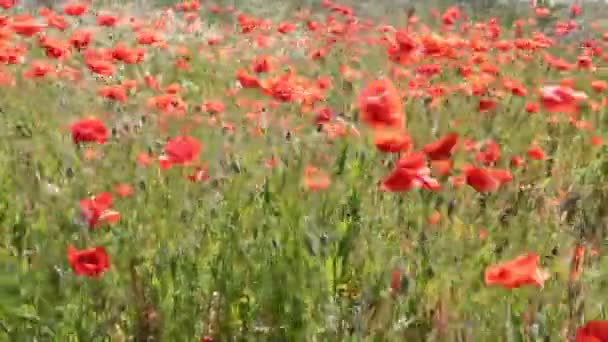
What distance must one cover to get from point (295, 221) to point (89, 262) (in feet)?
1.93

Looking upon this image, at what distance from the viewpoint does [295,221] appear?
2.16 m

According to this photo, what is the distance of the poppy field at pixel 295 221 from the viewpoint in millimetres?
1837

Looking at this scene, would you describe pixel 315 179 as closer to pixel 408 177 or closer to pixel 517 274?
pixel 408 177

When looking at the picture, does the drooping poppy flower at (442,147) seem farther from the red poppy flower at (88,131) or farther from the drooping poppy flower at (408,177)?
the red poppy flower at (88,131)

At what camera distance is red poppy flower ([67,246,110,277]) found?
1.77m

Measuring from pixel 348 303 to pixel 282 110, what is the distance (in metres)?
2.35

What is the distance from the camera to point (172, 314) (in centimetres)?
195

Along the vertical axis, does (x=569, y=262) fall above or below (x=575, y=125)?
above

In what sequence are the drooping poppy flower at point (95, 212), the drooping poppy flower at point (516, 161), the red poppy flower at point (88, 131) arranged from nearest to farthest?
the drooping poppy flower at point (95, 212), the red poppy flower at point (88, 131), the drooping poppy flower at point (516, 161)

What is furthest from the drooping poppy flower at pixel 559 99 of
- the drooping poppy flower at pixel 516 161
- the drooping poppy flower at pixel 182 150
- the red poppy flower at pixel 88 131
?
the red poppy flower at pixel 88 131

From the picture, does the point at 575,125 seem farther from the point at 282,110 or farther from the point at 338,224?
the point at 338,224

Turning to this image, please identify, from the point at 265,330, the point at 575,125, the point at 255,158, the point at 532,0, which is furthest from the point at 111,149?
the point at 532,0

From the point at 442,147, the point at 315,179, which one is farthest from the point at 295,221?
the point at 442,147

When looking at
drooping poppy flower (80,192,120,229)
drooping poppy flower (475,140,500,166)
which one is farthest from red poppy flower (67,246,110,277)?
drooping poppy flower (475,140,500,166)
